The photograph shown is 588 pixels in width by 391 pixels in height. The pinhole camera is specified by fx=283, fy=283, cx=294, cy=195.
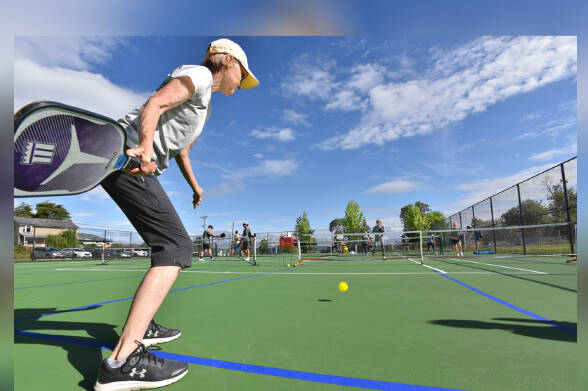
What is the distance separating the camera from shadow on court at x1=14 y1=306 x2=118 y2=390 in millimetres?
1623

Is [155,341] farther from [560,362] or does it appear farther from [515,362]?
[560,362]

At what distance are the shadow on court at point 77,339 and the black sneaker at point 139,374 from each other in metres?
0.16

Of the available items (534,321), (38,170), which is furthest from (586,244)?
(38,170)

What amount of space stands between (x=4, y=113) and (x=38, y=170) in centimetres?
30

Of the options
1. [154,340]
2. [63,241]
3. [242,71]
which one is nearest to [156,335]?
[154,340]

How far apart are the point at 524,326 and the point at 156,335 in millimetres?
2883

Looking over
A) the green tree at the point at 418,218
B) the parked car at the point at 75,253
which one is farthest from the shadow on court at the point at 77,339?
the green tree at the point at 418,218

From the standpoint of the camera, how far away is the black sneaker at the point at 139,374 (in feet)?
4.41

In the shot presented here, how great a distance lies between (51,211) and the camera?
2100 inches

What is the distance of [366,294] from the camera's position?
12.5ft

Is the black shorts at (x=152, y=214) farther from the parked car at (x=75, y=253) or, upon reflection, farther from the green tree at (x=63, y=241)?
the green tree at (x=63, y=241)

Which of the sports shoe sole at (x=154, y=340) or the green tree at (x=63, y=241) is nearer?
the sports shoe sole at (x=154, y=340)

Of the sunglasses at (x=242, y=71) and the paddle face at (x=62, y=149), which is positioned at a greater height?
the sunglasses at (x=242, y=71)

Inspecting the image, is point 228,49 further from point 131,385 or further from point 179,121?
point 131,385
